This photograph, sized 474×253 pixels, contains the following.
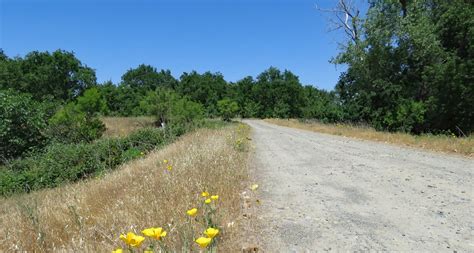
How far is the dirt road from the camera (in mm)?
3598

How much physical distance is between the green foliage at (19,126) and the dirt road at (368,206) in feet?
82.6

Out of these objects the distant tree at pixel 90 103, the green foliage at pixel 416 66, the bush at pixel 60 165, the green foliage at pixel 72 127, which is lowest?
the bush at pixel 60 165

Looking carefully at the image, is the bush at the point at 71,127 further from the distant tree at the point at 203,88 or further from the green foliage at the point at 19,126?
the distant tree at the point at 203,88

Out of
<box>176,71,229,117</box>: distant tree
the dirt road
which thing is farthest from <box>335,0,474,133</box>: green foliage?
<box>176,71,229,117</box>: distant tree

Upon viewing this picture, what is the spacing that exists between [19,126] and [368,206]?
29834 millimetres

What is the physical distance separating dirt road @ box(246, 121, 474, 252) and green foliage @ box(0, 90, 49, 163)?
25.2 m

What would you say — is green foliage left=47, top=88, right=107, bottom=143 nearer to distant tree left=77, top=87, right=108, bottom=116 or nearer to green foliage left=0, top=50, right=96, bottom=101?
distant tree left=77, top=87, right=108, bottom=116

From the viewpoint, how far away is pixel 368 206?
4.95 meters

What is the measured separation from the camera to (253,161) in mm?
9648

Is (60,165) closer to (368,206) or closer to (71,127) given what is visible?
(71,127)

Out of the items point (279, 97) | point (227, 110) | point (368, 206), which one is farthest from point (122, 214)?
point (279, 97)

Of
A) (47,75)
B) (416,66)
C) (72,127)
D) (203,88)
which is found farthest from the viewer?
(203,88)

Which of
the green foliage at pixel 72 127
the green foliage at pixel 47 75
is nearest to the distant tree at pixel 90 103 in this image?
the green foliage at pixel 72 127

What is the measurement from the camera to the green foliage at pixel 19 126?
84.8ft
